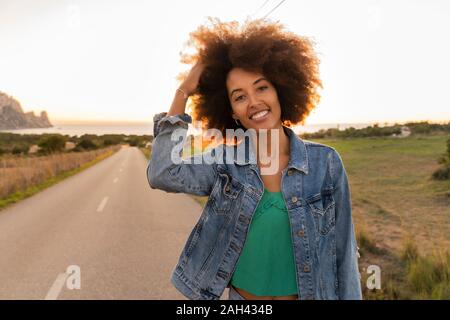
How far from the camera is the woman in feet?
6.47

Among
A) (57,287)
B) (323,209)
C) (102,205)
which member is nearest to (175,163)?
(323,209)

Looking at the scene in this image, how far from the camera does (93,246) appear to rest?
279 inches

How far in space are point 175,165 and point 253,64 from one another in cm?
73

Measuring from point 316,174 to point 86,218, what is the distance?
861cm

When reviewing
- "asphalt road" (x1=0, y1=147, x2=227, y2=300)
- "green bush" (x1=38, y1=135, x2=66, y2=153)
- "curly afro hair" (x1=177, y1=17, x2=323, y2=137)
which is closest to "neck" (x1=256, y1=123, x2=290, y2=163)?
"curly afro hair" (x1=177, y1=17, x2=323, y2=137)

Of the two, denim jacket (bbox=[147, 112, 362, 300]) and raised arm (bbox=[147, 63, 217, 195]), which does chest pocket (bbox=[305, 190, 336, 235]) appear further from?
raised arm (bbox=[147, 63, 217, 195])

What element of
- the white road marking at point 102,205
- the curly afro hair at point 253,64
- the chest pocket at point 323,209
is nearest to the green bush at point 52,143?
the white road marking at point 102,205

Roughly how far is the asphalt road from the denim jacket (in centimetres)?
309

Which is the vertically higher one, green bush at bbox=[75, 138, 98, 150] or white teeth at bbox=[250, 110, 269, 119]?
white teeth at bbox=[250, 110, 269, 119]

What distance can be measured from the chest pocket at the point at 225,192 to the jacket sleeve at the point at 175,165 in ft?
0.14

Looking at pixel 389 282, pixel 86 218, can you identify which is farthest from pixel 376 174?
pixel 389 282

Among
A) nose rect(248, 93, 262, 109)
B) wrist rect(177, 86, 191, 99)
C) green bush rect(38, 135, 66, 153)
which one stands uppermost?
wrist rect(177, 86, 191, 99)
